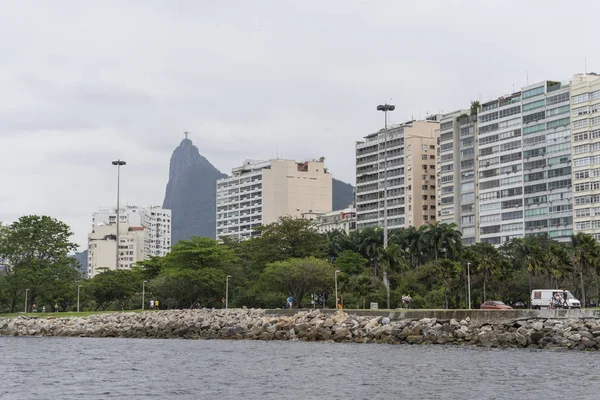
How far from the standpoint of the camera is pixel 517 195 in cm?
16050

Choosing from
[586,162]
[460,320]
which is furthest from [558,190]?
[460,320]

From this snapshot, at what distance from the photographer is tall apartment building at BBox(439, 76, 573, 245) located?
6019 inches

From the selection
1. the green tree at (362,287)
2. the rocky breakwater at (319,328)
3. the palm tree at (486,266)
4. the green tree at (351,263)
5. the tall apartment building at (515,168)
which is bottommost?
the rocky breakwater at (319,328)

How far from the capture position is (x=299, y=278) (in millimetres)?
110875

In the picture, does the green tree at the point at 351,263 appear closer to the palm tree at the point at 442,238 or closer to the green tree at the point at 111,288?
the palm tree at the point at 442,238

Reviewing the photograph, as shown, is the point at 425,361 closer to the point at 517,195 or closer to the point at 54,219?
the point at 54,219

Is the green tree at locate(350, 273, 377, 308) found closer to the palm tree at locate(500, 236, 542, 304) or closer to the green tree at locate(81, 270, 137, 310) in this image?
the palm tree at locate(500, 236, 542, 304)

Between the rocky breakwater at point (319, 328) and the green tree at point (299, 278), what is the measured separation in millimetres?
16337

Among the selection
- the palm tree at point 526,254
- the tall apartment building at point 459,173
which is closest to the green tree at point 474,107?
the tall apartment building at point 459,173

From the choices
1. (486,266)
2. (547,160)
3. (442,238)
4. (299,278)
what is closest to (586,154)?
(547,160)

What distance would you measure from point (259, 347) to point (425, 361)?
61.0 ft

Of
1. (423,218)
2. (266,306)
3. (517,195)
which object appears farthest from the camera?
(423,218)

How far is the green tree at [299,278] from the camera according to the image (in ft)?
363

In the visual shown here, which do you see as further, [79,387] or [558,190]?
[558,190]
